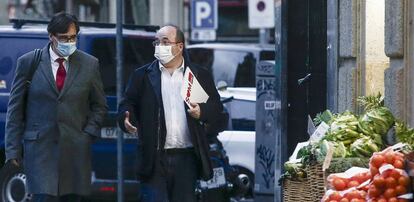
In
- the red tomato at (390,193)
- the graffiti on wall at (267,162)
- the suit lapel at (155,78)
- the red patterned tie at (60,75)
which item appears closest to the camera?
the red tomato at (390,193)

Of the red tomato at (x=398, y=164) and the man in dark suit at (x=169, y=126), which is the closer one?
the red tomato at (x=398, y=164)

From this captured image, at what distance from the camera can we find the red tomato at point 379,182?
679 cm

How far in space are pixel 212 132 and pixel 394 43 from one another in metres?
1.82

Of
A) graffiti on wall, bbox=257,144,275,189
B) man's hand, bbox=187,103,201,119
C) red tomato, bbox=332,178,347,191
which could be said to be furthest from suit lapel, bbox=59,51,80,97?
red tomato, bbox=332,178,347,191

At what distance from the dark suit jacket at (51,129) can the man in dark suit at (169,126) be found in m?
0.32

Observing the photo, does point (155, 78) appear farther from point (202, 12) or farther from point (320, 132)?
point (202, 12)

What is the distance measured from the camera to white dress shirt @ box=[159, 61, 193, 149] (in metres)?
9.87

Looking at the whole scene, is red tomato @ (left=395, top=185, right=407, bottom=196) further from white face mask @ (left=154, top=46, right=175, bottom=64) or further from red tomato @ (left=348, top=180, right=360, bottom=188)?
white face mask @ (left=154, top=46, right=175, bottom=64)

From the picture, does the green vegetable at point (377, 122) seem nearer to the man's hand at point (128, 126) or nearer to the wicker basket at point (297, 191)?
the wicker basket at point (297, 191)

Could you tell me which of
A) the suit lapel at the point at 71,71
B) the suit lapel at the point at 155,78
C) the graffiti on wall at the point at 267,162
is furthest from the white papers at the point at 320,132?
the graffiti on wall at the point at 267,162

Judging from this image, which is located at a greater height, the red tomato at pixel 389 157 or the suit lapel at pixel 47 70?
the suit lapel at pixel 47 70

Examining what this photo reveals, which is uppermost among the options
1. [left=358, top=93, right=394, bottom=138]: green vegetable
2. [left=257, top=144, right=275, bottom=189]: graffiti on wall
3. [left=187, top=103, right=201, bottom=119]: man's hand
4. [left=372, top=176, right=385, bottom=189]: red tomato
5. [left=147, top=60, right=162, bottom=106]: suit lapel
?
[left=147, top=60, right=162, bottom=106]: suit lapel

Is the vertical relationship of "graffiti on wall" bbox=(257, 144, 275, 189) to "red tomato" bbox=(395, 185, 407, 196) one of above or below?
below

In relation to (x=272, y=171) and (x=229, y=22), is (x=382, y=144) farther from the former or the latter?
(x=229, y=22)
